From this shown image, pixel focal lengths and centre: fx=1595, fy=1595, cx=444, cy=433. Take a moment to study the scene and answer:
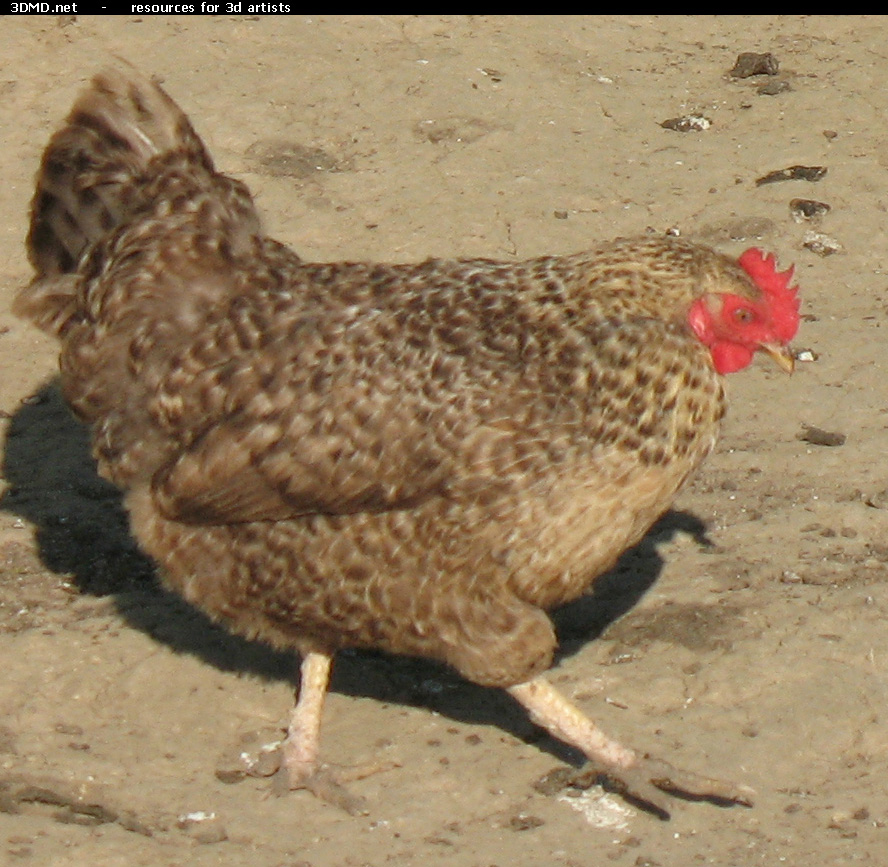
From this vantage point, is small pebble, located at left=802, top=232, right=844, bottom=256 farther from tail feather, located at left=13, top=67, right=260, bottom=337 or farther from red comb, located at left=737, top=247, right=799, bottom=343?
tail feather, located at left=13, top=67, right=260, bottom=337

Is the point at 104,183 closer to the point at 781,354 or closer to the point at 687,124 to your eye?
the point at 781,354

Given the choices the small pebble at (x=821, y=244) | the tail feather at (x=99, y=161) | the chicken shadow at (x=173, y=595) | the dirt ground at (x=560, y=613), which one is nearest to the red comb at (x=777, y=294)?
the dirt ground at (x=560, y=613)

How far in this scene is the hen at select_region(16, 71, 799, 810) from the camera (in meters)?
3.83

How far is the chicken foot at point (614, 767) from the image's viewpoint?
3.95 m

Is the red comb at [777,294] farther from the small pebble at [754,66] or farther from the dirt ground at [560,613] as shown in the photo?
the small pebble at [754,66]

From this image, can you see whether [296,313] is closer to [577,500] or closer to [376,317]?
[376,317]

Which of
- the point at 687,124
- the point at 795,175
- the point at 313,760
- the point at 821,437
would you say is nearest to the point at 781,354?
the point at 821,437

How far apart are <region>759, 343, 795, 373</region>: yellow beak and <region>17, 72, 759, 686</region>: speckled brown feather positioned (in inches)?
6.0

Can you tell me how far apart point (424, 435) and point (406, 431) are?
0.05m

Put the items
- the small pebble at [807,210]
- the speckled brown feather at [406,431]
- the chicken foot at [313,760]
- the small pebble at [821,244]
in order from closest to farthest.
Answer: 1. the speckled brown feather at [406,431]
2. the chicken foot at [313,760]
3. the small pebble at [821,244]
4. the small pebble at [807,210]

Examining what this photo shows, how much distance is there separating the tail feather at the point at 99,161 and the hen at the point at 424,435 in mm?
468

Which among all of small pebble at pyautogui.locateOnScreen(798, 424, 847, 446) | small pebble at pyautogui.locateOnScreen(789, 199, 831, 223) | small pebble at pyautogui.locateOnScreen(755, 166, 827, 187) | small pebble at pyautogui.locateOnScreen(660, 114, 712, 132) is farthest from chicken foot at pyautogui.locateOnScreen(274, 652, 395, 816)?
small pebble at pyautogui.locateOnScreen(660, 114, 712, 132)

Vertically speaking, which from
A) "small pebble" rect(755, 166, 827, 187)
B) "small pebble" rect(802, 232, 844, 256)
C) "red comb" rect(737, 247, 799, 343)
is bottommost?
"small pebble" rect(802, 232, 844, 256)

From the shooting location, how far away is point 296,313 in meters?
4.14
